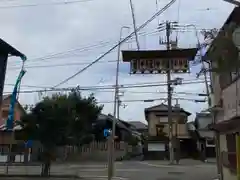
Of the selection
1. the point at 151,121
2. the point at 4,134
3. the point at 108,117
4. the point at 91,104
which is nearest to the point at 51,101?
the point at 91,104

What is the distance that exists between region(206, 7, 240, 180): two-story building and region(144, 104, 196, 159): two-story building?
1414 inches

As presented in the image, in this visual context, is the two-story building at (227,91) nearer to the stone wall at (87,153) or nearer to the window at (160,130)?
the stone wall at (87,153)

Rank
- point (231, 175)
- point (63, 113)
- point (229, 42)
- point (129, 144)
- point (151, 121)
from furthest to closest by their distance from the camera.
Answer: point (129, 144) < point (151, 121) < point (63, 113) < point (231, 175) < point (229, 42)

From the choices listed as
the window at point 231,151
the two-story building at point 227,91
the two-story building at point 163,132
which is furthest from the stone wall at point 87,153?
the window at point 231,151

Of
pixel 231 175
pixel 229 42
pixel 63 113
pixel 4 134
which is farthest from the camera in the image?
pixel 4 134

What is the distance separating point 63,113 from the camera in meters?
24.7

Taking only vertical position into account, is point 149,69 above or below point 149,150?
above

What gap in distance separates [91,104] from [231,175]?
1300cm

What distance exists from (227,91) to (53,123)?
12.4 meters

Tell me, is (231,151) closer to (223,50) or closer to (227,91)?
(227,91)

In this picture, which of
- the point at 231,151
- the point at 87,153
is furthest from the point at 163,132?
the point at 231,151

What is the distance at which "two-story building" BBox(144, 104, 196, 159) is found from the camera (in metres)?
56.1

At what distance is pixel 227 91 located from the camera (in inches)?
620

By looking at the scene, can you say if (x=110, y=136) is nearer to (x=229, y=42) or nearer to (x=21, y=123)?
A: (x=21, y=123)
